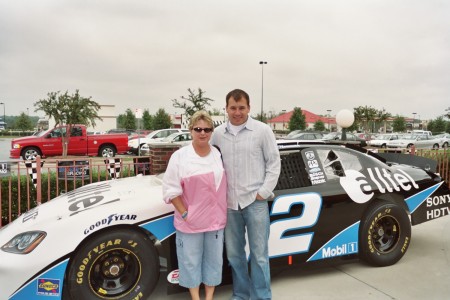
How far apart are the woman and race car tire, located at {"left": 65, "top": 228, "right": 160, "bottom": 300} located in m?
0.28

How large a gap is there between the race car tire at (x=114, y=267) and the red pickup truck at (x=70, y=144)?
14690 mm

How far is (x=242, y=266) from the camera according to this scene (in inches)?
123

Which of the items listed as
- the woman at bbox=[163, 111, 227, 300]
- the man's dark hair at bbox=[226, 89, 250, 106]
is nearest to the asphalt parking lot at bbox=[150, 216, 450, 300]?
the woman at bbox=[163, 111, 227, 300]

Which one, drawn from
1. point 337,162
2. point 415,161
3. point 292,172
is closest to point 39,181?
point 292,172

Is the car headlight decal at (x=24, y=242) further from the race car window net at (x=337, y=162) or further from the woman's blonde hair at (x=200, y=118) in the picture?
the race car window net at (x=337, y=162)

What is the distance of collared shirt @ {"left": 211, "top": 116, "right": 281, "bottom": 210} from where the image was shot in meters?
2.93

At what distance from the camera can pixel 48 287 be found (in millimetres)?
2760

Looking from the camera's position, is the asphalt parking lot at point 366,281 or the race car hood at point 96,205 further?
the asphalt parking lot at point 366,281

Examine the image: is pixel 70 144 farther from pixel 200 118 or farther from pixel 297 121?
pixel 297 121

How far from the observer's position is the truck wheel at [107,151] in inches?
685

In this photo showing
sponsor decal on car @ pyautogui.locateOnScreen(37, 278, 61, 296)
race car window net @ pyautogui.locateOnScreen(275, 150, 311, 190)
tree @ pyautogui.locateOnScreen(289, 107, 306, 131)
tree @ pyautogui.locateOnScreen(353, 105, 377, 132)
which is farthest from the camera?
tree @ pyautogui.locateOnScreen(289, 107, 306, 131)

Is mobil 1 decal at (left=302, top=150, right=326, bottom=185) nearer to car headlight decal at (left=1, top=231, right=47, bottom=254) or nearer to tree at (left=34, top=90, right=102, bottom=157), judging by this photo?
car headlight decal at (left=1, top=231, right=47, bottom=254)

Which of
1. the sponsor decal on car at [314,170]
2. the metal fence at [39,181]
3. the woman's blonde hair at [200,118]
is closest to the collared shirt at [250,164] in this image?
the woman's blonde hair at [200,118]

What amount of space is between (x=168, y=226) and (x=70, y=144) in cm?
1507
